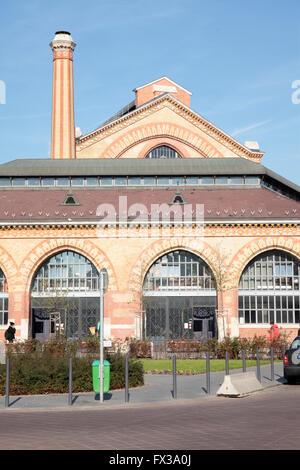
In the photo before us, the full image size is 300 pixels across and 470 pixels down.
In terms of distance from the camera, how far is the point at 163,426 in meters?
13.2

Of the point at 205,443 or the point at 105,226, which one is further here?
the point at 105,226

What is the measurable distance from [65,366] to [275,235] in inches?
959

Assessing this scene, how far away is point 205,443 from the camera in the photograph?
36.5 feet

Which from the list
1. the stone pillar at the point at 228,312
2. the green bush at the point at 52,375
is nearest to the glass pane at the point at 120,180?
the stone pillar at the point at 228,312

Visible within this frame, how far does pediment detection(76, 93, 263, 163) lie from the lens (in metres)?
57.3

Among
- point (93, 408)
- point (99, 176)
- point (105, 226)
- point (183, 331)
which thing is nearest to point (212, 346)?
point (183, 331)

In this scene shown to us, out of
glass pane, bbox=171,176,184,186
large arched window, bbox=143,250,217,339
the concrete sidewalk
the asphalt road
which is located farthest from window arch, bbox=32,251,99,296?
the asphalt road

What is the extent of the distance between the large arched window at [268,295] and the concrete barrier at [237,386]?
22.4 m

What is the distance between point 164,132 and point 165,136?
340 millimetres

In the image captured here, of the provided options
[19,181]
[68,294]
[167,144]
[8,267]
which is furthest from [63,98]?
[68,294]

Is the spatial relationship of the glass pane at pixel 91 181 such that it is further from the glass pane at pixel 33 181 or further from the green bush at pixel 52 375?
the green bush at pixel 52 375

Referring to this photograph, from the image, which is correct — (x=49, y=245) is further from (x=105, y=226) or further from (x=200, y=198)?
(x=200, y=198)

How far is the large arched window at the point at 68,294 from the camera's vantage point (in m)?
42.1

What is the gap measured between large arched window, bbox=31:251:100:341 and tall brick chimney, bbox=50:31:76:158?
610 inches
